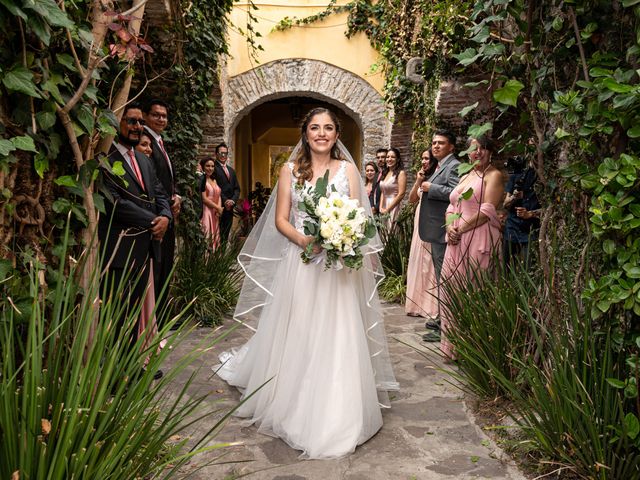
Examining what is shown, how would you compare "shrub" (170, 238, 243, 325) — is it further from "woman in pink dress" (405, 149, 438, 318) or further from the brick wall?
the brick wall

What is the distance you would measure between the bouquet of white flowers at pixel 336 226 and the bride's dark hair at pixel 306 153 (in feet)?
0.98

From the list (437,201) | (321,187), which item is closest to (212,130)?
(437,201)

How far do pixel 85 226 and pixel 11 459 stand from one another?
4.66 ft

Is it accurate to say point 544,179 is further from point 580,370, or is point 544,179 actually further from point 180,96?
point 180,96

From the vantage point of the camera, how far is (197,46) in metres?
6.62

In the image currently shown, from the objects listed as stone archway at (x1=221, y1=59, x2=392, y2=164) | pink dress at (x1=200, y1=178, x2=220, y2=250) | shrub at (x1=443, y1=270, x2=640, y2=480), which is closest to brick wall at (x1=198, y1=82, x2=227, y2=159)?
stone archway at (x1=221, y1=59, x2=392, y2=164)

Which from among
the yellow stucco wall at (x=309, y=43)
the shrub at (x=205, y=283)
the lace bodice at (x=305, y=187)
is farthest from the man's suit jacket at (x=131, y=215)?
the yellow stucco wall at (x=309, y=43)

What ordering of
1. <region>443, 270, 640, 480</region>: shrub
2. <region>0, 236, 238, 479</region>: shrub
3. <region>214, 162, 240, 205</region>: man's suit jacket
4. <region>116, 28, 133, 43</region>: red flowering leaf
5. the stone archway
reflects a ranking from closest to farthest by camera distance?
<region>0, 236, 238, 479</region>: shrub
<region>443, 270, 640, 480</region>: shrub
<region>116, 28, 133, 43</region>: red flowering leaf
<region>214, 162, 240, 205</region>: man's suit jacket
the stone archway

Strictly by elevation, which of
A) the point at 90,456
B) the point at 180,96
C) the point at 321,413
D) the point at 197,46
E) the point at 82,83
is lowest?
the point at 321,413

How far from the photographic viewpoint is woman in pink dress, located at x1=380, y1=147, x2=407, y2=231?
880cm

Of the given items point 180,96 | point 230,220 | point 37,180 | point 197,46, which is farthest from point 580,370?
point 230,220

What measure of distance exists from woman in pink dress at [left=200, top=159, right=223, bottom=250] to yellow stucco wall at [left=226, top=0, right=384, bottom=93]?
3.88 m

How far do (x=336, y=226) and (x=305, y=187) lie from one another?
22.4 inches

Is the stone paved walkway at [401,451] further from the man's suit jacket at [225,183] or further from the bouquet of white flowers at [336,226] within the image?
the man's suit jacket at [225,183]
